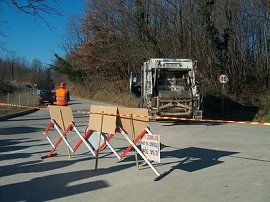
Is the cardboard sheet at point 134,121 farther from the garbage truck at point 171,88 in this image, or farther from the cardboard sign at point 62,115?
the garbage truck at point 171,88

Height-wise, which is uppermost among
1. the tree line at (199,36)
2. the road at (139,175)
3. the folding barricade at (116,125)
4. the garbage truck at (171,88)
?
the tree line at (199,36)

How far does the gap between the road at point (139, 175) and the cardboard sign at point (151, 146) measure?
0.37 meters

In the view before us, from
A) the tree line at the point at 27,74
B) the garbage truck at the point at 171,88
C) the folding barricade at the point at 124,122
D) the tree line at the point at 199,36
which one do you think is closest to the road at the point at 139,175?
the folding barricade at the point at 124,122

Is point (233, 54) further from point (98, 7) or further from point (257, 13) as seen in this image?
point (98, 7)

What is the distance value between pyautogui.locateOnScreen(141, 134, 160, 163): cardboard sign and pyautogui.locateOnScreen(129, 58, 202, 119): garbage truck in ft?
39.6

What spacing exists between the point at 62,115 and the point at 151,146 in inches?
127

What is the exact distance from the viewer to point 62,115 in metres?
11.4

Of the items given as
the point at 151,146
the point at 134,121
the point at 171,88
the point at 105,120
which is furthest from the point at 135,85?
the point at 151,146

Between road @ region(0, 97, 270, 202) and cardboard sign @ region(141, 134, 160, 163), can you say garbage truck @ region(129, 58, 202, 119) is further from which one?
cardboard sign @ region(141, 134, 160, 163)

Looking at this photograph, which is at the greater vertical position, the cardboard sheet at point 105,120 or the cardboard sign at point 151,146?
the cardboard sheet at point 105,120

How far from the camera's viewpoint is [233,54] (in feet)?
116

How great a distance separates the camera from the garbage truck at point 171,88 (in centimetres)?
2145

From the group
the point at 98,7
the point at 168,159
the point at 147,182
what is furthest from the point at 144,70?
the point at 98,7

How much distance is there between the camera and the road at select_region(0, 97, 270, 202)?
748 cm
